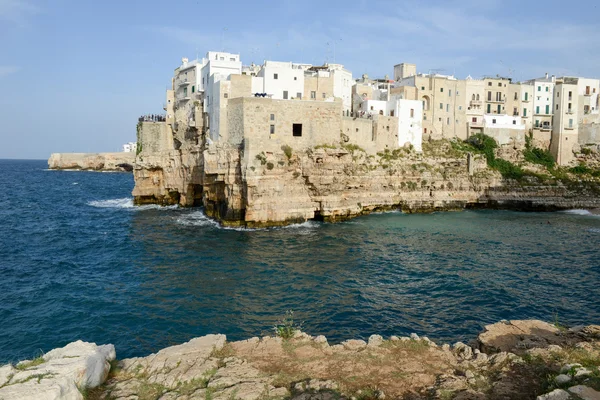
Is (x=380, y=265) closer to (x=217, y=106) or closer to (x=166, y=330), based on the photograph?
(x=166, y=330)

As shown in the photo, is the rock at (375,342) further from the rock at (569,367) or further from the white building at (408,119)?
the white building at (408,119)

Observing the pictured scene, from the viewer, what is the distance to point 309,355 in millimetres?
10938

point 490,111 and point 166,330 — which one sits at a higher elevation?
point 490,111

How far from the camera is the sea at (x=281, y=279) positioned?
17.1 m

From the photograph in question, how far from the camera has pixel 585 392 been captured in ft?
25.1

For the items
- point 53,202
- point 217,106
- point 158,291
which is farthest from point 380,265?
point 53,202

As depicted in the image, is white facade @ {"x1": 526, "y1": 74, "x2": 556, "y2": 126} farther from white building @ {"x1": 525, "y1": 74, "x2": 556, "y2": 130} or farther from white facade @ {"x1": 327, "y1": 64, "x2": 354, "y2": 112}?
white facade @ {"x1": 327, "y1": 64, "x2": 354, "y2": 112}

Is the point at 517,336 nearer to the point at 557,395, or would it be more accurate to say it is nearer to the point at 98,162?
A: the point at 557,395

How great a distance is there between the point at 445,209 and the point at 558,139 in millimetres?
24966

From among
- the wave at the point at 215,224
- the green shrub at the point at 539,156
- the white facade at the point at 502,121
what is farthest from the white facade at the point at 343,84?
the green shrub at the point at 539,156

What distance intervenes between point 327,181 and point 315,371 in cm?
2955

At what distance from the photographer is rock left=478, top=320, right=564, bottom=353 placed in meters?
11.8

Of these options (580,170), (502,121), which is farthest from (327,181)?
(580,170)

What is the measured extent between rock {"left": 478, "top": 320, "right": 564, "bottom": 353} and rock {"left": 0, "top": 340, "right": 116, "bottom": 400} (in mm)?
9658
